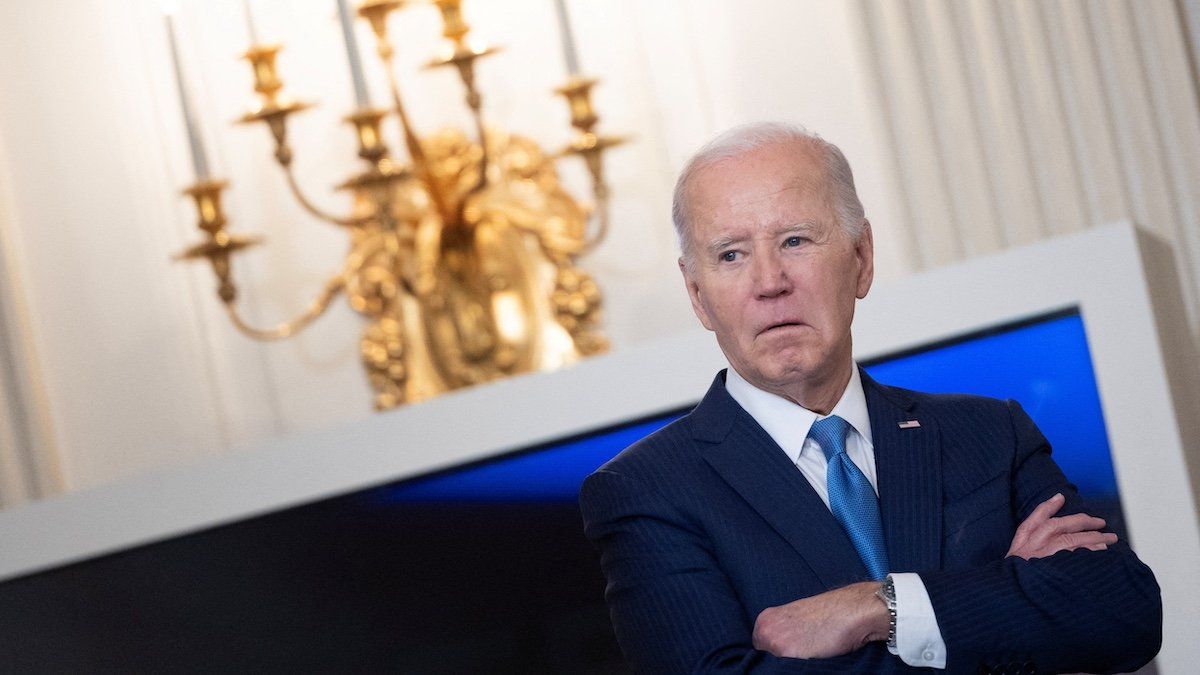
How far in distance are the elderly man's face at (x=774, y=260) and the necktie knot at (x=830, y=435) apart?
0.19ft

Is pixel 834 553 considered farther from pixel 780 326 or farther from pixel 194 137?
pixel 194 137

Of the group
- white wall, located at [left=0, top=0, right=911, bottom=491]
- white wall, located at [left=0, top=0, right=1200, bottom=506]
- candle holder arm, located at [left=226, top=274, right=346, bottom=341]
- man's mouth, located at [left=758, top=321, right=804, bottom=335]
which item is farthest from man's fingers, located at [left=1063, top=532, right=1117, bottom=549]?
candle holder arm, located at [left=226, top=274, right=346, bottom=341]

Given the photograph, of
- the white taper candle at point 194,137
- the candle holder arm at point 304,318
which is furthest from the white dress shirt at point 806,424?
the candle holder arm at point 304,318

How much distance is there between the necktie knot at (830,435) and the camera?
1563 millimetres

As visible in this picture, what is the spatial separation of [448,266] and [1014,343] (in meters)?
1.18

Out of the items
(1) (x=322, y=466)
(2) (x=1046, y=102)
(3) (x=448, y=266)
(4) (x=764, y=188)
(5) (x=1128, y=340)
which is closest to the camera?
(4) (x=764, y=188)

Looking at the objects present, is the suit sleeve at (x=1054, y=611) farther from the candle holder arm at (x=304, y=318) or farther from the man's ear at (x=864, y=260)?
the candle holder arm at (x=304, y=318)

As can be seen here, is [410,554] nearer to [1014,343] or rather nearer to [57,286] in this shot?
[1014,343]

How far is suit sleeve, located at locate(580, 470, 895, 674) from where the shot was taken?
1.44 meters

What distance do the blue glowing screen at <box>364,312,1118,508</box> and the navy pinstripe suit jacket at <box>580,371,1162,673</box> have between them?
2.04 ft

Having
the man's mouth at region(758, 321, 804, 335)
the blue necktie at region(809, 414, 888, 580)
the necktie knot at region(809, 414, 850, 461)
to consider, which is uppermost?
the man's mouth at region(758, 321, 804, 335)

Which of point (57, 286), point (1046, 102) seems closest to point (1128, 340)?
point (1046, 102)

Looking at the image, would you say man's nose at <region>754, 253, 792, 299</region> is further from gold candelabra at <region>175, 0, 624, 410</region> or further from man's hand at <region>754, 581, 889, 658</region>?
gold candelabra at <region>175, 0, 624, 410</region>

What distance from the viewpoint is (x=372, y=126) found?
2.55 metres
